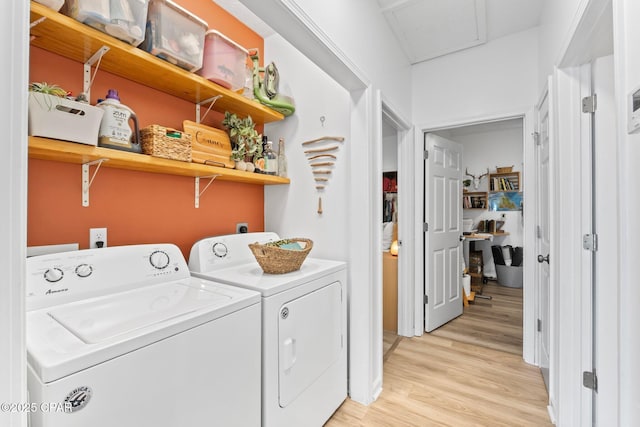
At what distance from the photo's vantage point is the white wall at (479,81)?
246 cm

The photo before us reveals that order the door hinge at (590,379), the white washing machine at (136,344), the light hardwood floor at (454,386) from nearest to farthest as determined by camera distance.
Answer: the white washing machine at (136,344) → the door hinge at (590,379) → the light hardwood floor at (454,386)

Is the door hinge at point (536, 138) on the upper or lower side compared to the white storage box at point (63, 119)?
upper

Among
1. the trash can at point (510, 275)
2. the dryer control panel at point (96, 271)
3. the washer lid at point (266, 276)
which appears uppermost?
the dryer control panel at point (96, 271)

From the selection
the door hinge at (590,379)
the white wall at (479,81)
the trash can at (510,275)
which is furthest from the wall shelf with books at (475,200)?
the door hinge at (590,379)

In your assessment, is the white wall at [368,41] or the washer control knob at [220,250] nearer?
the white wall at [368,41]

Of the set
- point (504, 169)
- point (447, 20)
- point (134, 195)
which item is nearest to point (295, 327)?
point (134, 195)

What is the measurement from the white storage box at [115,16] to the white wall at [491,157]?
458 cm

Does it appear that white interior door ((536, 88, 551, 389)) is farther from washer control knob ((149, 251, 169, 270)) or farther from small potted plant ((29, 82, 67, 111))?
small potted plant ((29, 82, 67, 111))

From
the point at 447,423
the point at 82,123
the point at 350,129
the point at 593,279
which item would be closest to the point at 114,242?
the point at 82,123

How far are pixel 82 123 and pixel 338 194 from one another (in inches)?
55.2

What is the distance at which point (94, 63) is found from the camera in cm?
139

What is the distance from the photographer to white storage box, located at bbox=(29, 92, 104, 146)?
1040 mm

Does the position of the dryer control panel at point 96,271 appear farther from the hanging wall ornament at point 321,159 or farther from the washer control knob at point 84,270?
the hanging wall ornament at point 321,159

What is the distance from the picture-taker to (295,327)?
1.45m
